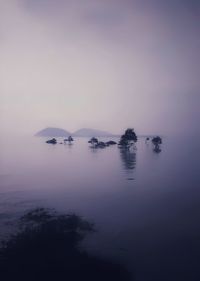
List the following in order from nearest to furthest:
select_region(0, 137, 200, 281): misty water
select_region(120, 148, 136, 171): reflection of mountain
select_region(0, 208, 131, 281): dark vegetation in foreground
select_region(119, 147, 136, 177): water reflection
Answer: select_region(0, 208, 131, 281): dark vegetation in foreground
select_region(0, 137, 200, 281): misty water
select_region(119, 147, 136, 177): water reflection
select_region(120, 148, 136, 171): reflection of mountain

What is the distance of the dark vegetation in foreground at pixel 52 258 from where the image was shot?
59.0 ft

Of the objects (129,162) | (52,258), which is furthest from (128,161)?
(52,258)

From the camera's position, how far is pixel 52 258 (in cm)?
2022

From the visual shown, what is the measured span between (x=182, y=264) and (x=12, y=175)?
5449 cm

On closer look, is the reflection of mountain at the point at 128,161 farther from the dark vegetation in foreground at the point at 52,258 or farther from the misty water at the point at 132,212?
the dark vegetation in foreground at the point at 52,258

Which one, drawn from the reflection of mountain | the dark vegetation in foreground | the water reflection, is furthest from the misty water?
the reflection of mountain

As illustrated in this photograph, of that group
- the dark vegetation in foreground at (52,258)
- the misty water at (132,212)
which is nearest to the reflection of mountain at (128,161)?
the misty water at (132,212)

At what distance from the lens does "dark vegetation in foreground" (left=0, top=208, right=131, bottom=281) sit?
1798 centimetres

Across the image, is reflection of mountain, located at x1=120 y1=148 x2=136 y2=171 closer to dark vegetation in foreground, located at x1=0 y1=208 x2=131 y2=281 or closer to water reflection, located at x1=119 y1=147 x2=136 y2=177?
water reflection, located at x1=119 y1=147 x2=136 y2=177

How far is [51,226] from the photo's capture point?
26875mm

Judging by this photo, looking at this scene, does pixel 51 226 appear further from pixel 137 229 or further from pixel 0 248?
pixel 137 229

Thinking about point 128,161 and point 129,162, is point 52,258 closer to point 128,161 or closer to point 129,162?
point 129,162

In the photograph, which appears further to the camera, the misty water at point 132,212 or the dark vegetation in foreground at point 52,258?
the misty water at point 132,212

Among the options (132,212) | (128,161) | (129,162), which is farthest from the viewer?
(128,161)
